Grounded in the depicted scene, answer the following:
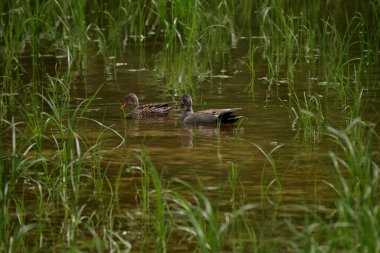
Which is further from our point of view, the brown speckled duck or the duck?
the brown speckled duck

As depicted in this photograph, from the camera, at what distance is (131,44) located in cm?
1538

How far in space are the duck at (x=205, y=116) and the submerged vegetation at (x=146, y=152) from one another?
0.56 meters

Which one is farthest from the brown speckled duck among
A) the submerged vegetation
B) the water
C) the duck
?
the submerged vegetation

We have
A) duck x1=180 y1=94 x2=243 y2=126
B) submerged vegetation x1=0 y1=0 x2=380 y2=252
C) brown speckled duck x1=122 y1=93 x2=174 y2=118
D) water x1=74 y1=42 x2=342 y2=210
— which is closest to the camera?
submerged vegetation x1=0 y1=0 x2=380 y2=252

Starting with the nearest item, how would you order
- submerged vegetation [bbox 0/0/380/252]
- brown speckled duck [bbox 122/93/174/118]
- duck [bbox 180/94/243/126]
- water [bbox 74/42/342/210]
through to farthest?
submerged vegetation [bbox 0/0/380/252] < water [bbox 74/42/342/210] < duck [bbox 180/94/243/126] < brown speckled duck [bbox 122/93/174/118]

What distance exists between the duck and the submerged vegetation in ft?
1.83

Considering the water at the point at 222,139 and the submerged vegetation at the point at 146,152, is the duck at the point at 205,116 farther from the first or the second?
the submerged vegetation at the point at 146,152

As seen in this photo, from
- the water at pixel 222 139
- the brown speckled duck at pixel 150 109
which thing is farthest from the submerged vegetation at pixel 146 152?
the brown speckled duck at pixel 150 109

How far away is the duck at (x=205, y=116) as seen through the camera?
10.6 meters

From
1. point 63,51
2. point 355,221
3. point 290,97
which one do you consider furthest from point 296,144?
point 63,51

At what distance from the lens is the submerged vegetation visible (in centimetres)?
659

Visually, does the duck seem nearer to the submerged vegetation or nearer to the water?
the water

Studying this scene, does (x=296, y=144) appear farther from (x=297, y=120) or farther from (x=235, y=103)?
(x=235, y=103)

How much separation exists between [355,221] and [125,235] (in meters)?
1.66
